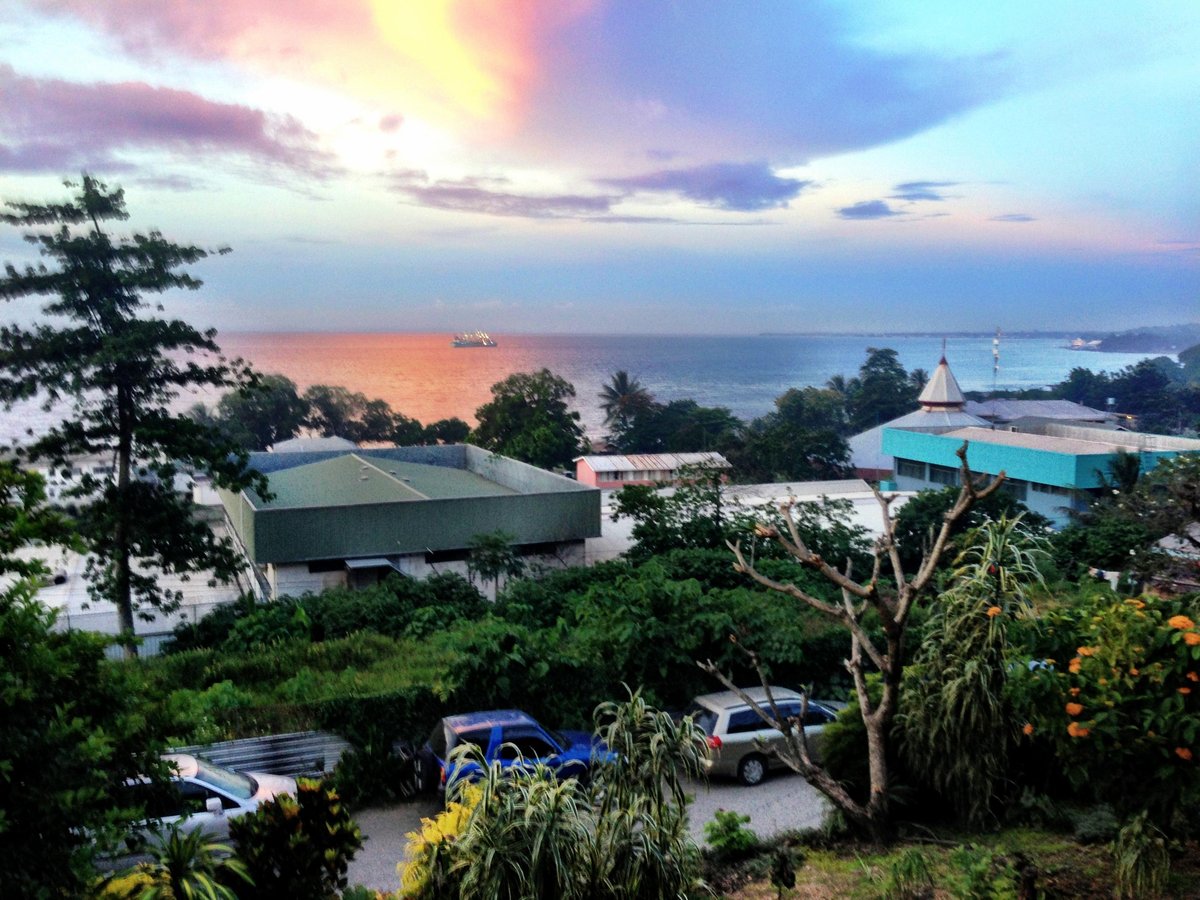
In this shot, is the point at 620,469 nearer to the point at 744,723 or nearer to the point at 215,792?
the point at 744,723

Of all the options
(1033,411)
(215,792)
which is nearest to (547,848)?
(215,792)

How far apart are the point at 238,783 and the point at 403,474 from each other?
78.3ft

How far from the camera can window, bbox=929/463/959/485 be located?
144 ft

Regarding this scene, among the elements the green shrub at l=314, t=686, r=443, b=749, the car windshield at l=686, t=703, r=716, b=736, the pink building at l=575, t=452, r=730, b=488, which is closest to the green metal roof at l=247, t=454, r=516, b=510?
the green shrub at l=314, t=686, r=443, b=749

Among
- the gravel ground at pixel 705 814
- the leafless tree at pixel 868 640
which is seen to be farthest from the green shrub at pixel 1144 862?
the gravel ground at pixel 705 814

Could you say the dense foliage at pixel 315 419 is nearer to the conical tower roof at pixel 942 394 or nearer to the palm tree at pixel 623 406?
the palm tree at pixel 623 406

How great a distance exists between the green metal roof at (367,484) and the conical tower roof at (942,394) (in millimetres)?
41093

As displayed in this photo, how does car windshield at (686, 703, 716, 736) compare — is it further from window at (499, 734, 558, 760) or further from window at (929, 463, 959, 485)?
window at (929, 463, 959, 485)

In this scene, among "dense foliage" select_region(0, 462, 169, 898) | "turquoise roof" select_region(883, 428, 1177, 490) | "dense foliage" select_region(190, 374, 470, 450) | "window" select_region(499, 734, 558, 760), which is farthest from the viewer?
"dense foliage" select_region(190, 374, 470, 450)

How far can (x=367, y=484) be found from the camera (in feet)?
95.0

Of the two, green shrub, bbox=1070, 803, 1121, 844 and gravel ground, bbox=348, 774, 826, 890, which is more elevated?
green shrub, bbox=1070, 803, 1121, 844

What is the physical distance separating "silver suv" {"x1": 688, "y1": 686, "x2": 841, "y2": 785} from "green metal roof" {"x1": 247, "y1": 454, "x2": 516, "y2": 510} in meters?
13.9

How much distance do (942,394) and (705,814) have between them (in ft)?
201

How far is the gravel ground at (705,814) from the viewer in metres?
9.11
